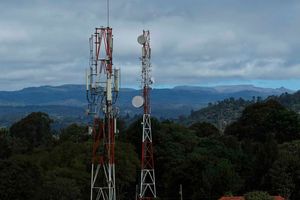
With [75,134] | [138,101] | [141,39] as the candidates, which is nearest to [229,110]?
[75,134]

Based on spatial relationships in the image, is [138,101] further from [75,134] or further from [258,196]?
[75,134]

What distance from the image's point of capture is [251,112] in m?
69.9

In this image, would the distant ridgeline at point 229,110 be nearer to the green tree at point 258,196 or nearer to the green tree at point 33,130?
the green tree at point 33,130

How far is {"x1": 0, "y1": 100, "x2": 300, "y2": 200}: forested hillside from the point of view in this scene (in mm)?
43000

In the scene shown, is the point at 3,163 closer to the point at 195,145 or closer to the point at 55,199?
the point at 55,199

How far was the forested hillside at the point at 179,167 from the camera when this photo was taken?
43000mm

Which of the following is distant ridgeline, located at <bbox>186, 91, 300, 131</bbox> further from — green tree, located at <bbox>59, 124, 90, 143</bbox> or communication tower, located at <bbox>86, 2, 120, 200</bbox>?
communication tower, located at <bbox>86, 2, 120, 200</bbox>

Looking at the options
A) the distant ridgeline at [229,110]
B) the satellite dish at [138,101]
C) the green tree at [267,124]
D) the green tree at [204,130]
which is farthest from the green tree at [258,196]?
the distant ridgeline at [229,110]

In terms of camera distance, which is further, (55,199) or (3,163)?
(3,163)

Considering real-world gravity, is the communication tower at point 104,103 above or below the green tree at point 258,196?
above

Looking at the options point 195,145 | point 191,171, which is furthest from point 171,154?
point 191,171

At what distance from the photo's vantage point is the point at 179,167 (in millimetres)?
48000

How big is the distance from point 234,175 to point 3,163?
17.1 meters

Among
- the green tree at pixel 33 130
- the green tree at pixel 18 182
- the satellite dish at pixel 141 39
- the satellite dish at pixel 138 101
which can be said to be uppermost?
the satellite dish at pixel 141 39
